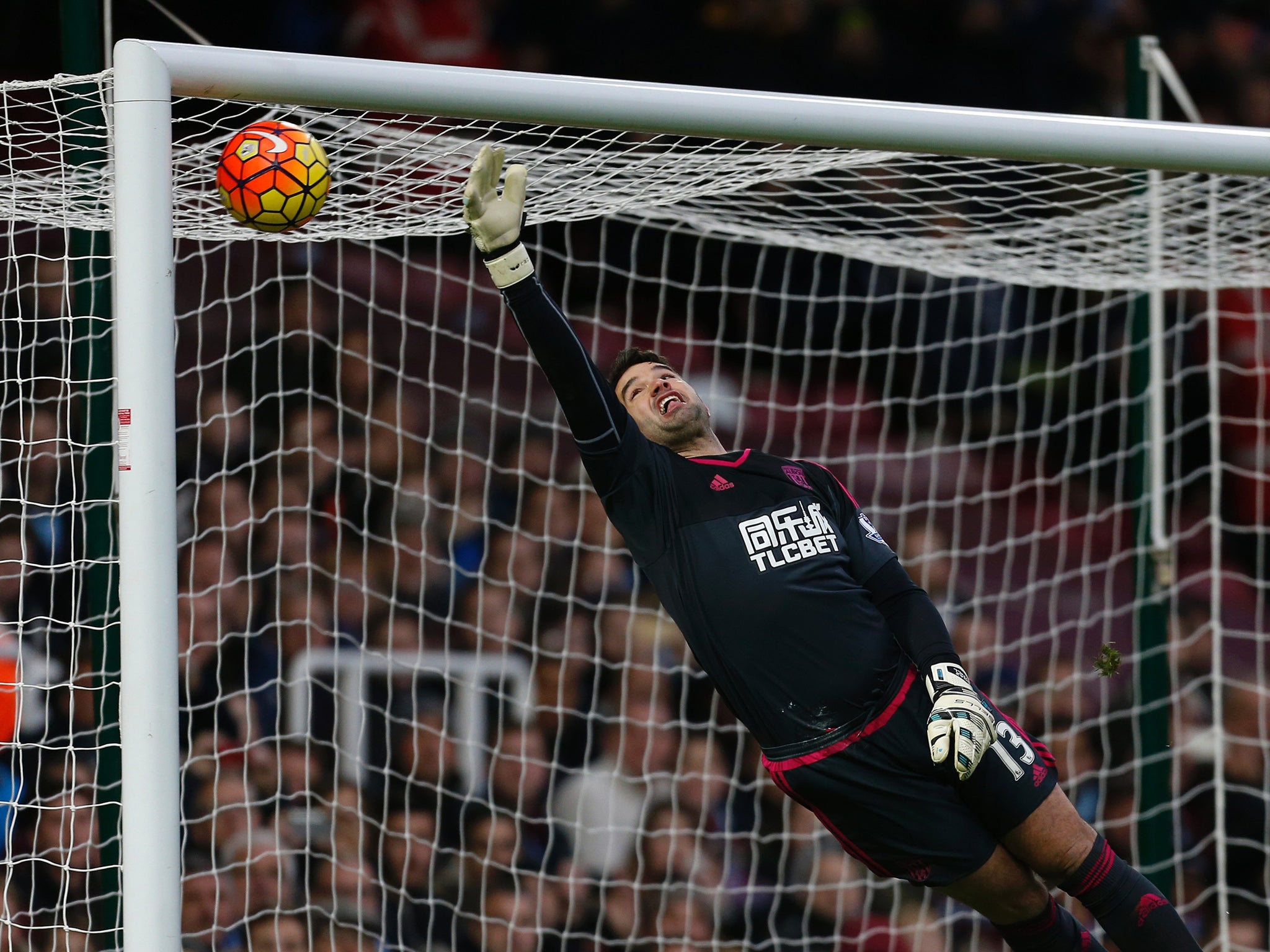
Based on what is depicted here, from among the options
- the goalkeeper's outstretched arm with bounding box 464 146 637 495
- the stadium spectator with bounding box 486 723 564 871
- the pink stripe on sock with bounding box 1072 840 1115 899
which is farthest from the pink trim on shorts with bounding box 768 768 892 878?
the stadium spectator with bounding box 486 723 564 871

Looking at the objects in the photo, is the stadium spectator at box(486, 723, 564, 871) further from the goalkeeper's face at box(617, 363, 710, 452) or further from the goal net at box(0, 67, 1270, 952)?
the goalkeeper's face at box(617, 363, 710, 452)

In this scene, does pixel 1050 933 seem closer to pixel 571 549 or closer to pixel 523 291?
pixel 523 291

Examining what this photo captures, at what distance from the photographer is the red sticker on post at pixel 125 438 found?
2.65 meters

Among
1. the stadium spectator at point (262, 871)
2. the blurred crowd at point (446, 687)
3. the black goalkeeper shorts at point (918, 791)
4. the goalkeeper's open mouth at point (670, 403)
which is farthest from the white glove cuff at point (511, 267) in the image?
the stadium spectator at point (262, 871)

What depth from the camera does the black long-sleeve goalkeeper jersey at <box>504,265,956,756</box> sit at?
3199mm

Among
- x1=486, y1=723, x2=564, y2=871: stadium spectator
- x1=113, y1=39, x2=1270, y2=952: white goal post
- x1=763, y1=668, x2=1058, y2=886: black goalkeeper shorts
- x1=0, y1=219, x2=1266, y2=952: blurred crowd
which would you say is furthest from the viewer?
x1=486, y1=723, x2=564, y2=871: stadium spectator

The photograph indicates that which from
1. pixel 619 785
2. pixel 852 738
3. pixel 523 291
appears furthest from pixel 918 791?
pixel 619 785

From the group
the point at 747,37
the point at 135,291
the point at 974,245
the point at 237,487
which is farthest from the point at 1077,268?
the point at 135,291

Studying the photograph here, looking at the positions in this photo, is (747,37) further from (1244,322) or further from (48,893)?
(48,893)

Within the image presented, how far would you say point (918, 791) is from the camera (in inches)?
125

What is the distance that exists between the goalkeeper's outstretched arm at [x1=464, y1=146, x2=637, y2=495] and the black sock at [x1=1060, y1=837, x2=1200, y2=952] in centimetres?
151

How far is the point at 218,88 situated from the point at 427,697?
2846mm

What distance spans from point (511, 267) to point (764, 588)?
36.0 inches

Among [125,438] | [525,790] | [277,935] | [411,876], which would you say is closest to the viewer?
[125,438]
